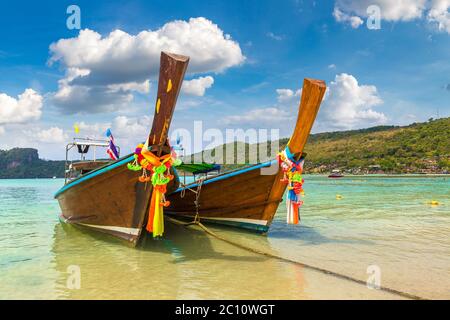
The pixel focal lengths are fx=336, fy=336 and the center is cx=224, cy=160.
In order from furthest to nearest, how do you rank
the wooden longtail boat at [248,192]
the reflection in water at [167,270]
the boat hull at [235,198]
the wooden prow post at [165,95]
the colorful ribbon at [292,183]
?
the boat hull at [235,198]
the colorful ribbon at [292,183]
the wooden longtail boat at [248,192]
the wooden prow post at [165,95]
the reflection in water at [167,270]

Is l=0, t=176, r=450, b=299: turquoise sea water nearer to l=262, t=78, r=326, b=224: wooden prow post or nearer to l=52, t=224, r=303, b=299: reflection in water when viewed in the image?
l=52, t=224, r=303, b=299: reflection in water

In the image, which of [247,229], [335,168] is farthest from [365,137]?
[247,229]

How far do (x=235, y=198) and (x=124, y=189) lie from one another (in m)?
3.24

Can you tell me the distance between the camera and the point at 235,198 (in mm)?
9172

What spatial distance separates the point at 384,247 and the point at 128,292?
18.9 feet

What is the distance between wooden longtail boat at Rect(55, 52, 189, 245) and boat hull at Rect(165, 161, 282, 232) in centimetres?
252

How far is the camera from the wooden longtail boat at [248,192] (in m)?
7.29

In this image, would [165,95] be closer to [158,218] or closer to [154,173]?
[154,173]

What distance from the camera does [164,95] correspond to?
5.84 m

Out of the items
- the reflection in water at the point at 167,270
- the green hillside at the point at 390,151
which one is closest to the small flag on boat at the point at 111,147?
the reflection in water at the point at 167,270

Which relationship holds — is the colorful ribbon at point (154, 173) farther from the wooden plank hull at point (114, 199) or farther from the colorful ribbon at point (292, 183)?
the colorful ribbon at point (292, 183)

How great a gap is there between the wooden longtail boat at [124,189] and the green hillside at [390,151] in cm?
5345
